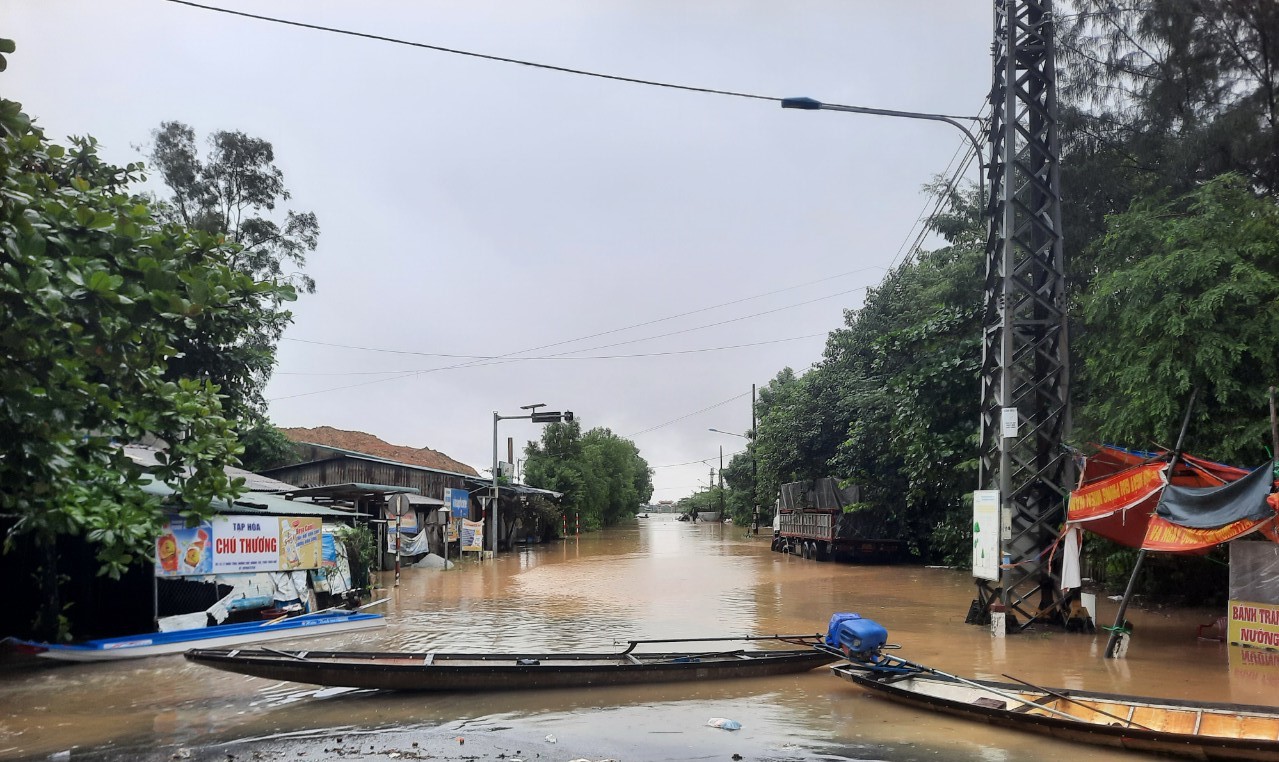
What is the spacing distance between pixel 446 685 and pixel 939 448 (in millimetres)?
16717

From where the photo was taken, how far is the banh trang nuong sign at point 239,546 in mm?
13031

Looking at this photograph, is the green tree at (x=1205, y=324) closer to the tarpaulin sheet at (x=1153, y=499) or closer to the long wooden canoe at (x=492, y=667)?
the tarpaulin sheet at (x=1153, y=499)

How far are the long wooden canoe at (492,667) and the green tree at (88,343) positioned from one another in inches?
76.9

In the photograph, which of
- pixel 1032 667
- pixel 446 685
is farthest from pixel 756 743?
pixel 1032 667

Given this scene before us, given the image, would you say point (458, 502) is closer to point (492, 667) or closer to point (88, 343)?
point (492, 667)

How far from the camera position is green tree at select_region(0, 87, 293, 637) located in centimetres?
523

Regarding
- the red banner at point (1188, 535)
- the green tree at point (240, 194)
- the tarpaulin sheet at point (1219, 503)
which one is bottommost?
the red banner at point (1188, 535)

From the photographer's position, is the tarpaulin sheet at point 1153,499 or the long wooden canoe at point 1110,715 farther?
the tarpaulin sheet at point 1153,499

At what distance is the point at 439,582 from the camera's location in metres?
24.4

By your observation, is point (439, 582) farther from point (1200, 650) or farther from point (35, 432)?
point (35, 432)

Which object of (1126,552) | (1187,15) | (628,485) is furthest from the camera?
(628,485)

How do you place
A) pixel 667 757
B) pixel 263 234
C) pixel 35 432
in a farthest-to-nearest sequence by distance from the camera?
pixel 263 234
pixel 667 757
pixel 35 432

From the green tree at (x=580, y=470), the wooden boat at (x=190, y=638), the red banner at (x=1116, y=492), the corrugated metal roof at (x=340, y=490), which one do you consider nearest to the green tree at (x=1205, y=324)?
the red banner at (x=1116, y=492)

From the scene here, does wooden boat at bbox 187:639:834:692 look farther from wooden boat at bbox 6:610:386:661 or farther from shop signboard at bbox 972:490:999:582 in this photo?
shop signboard at bbox 972:490:999:582
